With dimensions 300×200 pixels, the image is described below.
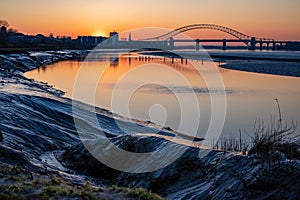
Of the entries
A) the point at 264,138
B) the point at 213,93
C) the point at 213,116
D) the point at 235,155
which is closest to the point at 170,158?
the point at 235,155

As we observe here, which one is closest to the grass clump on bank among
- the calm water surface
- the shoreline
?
the shoreline

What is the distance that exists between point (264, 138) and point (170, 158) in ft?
8.44

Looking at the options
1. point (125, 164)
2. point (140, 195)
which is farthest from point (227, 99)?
point (140, 195)

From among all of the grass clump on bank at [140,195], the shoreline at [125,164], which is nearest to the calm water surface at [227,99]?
the shoreline at [125,164]

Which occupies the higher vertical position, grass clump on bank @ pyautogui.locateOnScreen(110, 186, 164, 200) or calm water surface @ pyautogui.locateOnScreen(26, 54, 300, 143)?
Answer: grass clump on bank @ pyautogui.locateOnScreen(110, 186, 164, 200)

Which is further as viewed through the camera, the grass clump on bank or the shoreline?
the shoreline

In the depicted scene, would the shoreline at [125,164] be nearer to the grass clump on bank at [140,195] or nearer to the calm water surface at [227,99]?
the grass clump on bank at [140,195]

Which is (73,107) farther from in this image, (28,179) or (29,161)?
(28,179)

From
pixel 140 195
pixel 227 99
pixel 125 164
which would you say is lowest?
pixel 227 99

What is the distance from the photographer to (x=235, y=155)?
9.41 meters

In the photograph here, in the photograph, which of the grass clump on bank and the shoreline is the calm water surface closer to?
the shoreline

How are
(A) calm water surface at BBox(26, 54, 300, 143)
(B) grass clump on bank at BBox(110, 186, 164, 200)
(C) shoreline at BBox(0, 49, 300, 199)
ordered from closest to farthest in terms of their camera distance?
(B) grass clump on bank at BBox(110, 186, 164, 200) → (C) shoreline at BBox(0, 49, 300, 199) → (A) calm water surface at BBox(26, 54, 300, 143)

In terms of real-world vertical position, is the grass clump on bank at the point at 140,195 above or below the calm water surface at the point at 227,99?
above

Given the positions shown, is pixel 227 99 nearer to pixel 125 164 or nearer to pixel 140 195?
pixel 125 164
